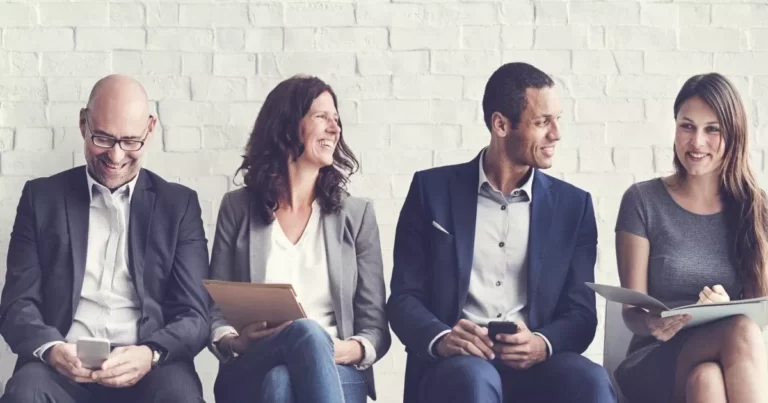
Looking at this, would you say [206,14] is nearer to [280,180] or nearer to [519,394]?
[280,180]

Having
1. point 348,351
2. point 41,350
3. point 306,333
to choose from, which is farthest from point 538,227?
point 41,350

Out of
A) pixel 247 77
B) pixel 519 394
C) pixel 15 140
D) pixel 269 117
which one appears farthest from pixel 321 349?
pixel 15 140

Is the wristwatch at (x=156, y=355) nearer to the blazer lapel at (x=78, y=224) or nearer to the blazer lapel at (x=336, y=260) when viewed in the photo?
the blazer lapel at (x=78, y=224)

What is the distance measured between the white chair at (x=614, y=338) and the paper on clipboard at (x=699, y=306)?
15.4 inches

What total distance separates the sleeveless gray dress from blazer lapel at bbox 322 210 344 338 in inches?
32.1

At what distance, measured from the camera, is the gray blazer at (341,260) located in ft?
10.4

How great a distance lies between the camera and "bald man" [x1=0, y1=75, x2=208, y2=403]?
300cm

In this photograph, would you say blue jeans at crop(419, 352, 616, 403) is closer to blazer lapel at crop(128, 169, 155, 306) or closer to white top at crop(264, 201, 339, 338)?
white top at crop(264, 201, 339, 338)

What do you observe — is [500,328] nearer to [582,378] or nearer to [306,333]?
[582,378]

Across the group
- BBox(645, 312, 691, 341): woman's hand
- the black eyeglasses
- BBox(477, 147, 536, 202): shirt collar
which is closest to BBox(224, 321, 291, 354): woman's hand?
the black eyeglasses

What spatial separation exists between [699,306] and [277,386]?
1.06m

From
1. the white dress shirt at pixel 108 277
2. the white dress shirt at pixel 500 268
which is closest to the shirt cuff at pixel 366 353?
the white dress shirt at pixel 500 268

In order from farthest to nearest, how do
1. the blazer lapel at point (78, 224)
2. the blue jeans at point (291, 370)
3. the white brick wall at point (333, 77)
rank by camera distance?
the white brick wall at point (333, 77) → the blazer lapel at point (78, 224) → the blue jeans at point (291, 370)

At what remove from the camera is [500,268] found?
3.13 meters
